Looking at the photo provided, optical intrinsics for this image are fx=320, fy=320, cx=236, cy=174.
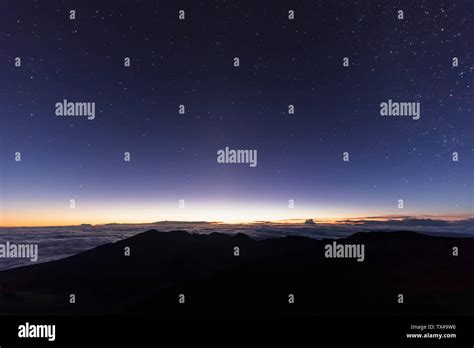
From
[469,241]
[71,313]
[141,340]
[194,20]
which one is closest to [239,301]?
[141,340]

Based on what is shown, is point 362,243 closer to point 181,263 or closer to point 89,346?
point 181,263

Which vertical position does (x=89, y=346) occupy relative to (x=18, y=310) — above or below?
below

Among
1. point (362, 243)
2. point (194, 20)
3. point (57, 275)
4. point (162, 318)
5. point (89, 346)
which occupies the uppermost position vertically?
point (194, 20)

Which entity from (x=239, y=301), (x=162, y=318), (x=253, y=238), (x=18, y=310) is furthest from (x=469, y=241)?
(x=18, y=310)

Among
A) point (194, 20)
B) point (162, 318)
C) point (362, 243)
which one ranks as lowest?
Answer: point (162, 318)

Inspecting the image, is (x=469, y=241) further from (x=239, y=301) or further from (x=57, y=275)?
(x=57, y=275)

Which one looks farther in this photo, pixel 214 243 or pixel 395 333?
pixel 214 243
